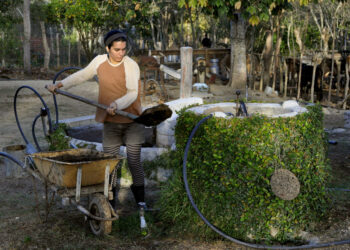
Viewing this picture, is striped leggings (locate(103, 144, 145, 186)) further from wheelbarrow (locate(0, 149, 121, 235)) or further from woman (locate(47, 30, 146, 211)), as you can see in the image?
wheelbarrow (locate(0, 149, 121, 235))

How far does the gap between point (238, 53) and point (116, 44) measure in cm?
1069

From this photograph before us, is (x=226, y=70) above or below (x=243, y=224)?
above

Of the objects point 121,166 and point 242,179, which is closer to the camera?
point 242,179

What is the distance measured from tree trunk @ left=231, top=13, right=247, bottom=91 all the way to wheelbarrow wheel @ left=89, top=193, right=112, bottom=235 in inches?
429

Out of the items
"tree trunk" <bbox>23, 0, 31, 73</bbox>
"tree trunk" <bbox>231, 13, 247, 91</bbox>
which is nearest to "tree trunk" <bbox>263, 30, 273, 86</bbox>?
"tree trunk" <bbox>231, 13, 247, 91</bbox>

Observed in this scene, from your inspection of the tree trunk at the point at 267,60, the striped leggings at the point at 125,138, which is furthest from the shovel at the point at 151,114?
the tree trunk at the point at 267,60

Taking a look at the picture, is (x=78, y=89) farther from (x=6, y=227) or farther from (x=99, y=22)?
(x=6, y=227)

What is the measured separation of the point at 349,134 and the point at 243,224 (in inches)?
207

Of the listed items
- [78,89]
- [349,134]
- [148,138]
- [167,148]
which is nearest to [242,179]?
[167,148]

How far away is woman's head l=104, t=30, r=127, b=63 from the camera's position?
3717 millimetres

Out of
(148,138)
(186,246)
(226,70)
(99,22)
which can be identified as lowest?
(186,246)

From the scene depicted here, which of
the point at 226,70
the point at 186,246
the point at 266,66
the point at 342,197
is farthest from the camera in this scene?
the point at 226,70

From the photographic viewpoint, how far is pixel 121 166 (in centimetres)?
534

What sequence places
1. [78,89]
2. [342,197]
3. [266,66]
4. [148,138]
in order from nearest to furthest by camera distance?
1. [342,197]
2. [148,138]
3. [78,89]
4. [266,66]
